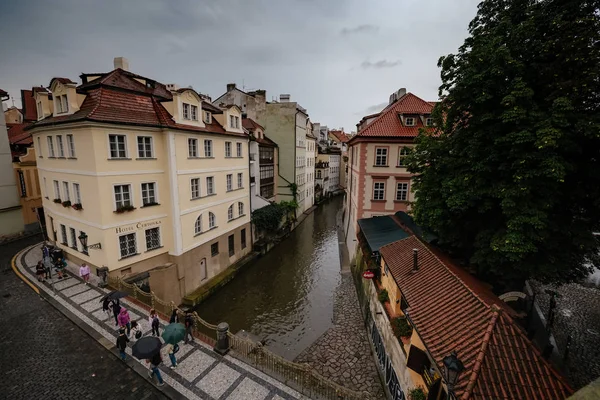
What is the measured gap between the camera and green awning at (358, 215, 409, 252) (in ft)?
55.0

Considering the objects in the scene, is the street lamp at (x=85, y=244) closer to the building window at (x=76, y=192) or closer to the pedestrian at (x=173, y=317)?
the building window at (x=76, y=192)

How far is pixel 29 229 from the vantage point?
80.4ft

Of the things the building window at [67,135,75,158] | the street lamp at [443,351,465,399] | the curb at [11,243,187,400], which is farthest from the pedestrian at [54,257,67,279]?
the street lamp at [443,351,465,399]

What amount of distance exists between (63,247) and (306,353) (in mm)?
17741

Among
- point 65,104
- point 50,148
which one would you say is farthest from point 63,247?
point 65,104

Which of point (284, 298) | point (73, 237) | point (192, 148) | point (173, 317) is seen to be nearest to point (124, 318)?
point (173, 317)

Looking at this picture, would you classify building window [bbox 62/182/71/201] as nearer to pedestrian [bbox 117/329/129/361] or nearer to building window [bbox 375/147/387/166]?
pedestrian [bbox 117/329/129/361]

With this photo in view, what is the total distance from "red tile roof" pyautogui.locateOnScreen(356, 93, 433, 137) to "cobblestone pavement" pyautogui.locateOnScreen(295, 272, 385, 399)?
14179mm

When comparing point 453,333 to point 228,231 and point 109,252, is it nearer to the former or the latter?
point 109,252

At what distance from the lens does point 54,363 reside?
9992mm

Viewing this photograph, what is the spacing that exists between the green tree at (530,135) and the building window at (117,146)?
53.3 ft

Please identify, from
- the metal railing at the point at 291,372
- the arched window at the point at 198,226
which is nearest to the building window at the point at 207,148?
the arched window at the point at 198,226

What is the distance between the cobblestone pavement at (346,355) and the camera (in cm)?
1186

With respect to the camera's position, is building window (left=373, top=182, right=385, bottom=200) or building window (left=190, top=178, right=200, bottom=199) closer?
building window (left=190, top=178, right=200, bottom=199)
